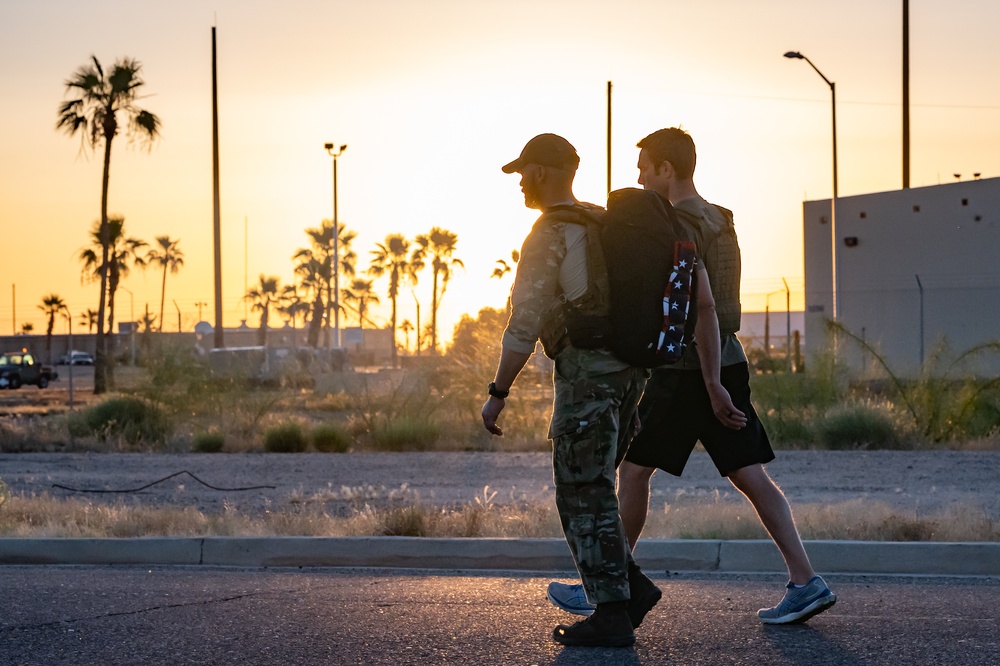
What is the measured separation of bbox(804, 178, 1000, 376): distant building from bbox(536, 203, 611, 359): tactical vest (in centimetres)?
2708

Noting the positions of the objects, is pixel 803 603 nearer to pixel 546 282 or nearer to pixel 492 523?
pixel 546 282

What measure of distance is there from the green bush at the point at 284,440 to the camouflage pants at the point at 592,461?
44.7 ft

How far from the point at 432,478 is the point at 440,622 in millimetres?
8312

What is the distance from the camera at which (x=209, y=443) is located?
18672mm

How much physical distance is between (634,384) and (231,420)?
53.1 ft

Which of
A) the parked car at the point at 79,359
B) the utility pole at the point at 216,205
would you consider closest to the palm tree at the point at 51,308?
the parked car at the point at 79,359

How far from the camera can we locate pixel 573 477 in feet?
16.9

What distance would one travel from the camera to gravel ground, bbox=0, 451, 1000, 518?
11883mm

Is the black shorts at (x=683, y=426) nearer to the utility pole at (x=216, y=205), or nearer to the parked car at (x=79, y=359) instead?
the utility pole at (x=216, y=205)

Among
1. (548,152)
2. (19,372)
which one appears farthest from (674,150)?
(19,372)

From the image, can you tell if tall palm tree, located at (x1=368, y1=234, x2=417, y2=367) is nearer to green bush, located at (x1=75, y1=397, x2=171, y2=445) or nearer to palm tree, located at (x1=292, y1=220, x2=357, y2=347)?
palm tree, located at (x1=292, y1=220, x2=357, y2=347)

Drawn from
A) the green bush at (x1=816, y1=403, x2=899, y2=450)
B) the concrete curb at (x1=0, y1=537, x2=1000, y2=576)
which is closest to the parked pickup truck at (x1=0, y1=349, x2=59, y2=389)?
the green bush at (x1=816, y1=403, x2=899, y2=450)

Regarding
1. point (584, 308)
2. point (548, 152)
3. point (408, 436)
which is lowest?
point (408, 436)

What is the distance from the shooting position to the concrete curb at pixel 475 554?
24.8 feet
